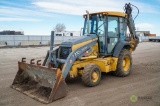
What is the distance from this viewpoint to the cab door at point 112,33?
8664mm

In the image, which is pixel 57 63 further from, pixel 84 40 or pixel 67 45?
pixel 84 40

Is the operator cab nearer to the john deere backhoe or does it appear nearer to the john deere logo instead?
the john deere backhoe

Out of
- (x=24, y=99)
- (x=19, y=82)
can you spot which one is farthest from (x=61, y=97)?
(x=19, y=82)

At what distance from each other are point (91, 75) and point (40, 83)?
174cm

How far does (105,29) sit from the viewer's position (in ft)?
27.8

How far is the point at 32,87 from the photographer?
23.4ft

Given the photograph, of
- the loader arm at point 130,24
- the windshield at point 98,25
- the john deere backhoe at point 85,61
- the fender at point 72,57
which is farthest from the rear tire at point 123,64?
the fender at point 72,57

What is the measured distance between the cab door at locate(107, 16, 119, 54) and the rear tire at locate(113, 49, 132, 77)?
1.73ft

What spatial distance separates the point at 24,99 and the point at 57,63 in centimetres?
177

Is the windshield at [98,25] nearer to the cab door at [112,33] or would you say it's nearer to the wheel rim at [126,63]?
Answer: the cab door at [112,33]

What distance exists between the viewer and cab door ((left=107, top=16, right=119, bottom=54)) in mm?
8664

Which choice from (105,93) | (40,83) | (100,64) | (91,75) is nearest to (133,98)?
(105,93)

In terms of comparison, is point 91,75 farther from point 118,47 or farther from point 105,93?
point 118,47

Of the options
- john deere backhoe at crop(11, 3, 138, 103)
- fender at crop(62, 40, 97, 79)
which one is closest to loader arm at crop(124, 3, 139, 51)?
john deere backhoe at crop(11, 3, 138, 103)
